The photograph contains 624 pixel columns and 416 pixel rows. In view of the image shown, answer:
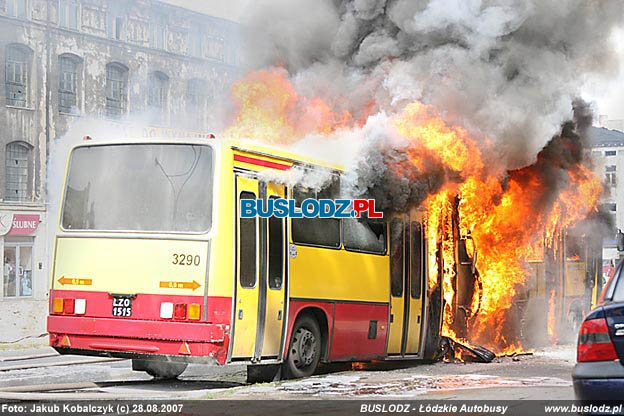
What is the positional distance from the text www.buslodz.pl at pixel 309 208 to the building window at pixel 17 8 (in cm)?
2276

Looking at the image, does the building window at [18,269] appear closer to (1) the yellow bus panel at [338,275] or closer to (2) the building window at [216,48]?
(2) the building window at [216,48]

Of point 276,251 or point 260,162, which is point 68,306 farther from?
point 260,162

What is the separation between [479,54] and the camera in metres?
15.5

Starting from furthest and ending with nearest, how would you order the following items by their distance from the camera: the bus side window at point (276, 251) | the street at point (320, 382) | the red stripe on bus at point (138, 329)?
the bus side window at point (276, 251)
the red stripe on bus at point (138, 329)
the street at point (320, 382)

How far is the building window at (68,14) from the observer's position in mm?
34000

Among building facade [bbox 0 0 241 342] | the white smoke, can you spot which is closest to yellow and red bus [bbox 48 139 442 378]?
the white smoke

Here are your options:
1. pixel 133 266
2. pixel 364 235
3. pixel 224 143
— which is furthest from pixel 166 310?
pixel 364 235

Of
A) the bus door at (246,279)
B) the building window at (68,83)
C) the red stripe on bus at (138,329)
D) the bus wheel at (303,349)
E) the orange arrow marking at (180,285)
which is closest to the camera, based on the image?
the red stripe on bus at (138,329)

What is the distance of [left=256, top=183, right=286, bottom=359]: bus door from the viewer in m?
11.4

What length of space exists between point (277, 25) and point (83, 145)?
7820 mm

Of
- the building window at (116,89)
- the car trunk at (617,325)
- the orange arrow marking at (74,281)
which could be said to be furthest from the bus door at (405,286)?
the building window at (116,89)

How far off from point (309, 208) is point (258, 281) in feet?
4.60

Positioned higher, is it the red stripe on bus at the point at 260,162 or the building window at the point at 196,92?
the building window at the point at 196,92

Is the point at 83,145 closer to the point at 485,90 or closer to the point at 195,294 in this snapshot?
the point at 195,294
